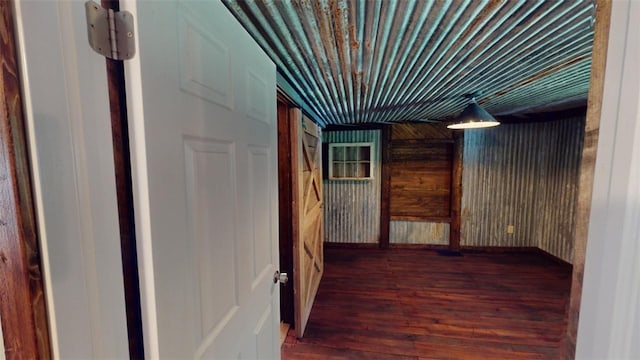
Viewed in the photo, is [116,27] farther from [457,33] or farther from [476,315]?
[476,315]

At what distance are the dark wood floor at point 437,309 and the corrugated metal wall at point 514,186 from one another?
0.42m

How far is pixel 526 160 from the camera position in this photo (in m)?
4.20

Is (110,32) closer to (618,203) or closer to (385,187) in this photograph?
(618,203)

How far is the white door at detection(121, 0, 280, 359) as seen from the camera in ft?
1.80

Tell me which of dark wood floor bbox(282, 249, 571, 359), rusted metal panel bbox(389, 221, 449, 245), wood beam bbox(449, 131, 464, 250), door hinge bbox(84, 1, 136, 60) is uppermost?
door hinge bbox(84, 1, 136, 60)

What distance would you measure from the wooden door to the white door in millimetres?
1070

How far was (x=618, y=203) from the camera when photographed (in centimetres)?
50

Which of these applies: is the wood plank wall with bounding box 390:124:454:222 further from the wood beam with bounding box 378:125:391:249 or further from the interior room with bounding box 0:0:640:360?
the interior room with bounding box 0:0:640:360

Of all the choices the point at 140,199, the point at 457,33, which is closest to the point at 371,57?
the point at 457,33

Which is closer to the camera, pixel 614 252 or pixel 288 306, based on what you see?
pixel 614 252

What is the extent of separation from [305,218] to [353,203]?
7.58 feet

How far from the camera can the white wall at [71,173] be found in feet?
1.32

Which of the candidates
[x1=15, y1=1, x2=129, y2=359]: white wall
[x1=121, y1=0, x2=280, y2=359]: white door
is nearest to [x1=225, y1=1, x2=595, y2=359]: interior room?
[x1=121, y1=0, x2=280, y2=359]: white door

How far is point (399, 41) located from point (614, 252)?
126 centimetres
